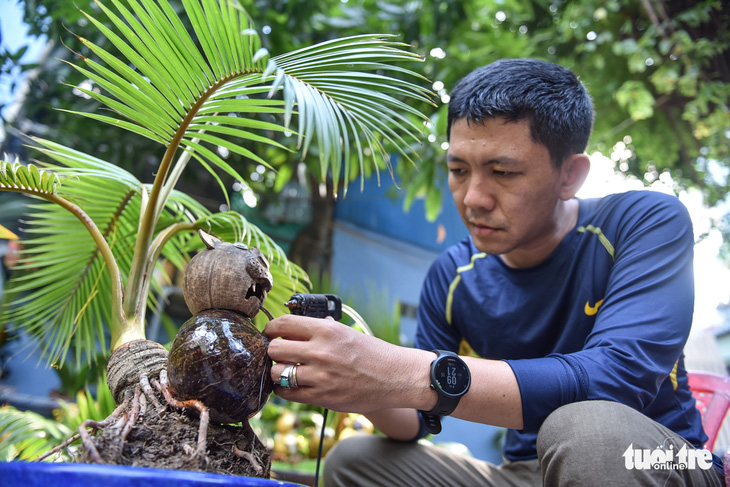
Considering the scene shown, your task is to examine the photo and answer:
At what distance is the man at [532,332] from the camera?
937mm

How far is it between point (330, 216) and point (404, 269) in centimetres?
109

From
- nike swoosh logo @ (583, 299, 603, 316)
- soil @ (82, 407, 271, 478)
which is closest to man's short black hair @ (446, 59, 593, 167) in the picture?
nike swoosh logo @ (583, 299, 603, 316)

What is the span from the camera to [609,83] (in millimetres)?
4148

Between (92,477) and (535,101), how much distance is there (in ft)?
4.13

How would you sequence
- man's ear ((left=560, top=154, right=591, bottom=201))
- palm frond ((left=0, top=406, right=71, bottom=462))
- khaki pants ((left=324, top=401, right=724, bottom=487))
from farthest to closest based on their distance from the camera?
palm frond ((left=0, top=406, right=71, bottom=462)) < man's ear ((left=560, top=154, right=591, bottom=201)) < khaki pants ((left=324, top=401, right=724, bottom=487))

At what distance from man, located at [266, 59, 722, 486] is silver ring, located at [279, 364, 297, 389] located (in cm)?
1

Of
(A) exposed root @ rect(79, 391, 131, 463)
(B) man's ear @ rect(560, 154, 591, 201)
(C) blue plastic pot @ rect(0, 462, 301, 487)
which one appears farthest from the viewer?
(B) man's ear @ rect(560, 154, 591, 201)

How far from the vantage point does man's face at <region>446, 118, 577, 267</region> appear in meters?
1.36

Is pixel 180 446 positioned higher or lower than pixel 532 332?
lower

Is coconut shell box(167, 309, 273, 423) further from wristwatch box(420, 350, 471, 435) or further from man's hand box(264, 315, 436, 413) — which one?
wristwatch box(420, 350, 471, 435)

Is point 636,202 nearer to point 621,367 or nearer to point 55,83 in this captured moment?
point 621,367

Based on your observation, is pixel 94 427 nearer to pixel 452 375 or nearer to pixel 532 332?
pixel 452 375

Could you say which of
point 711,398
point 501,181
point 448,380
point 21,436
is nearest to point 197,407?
point 448,380

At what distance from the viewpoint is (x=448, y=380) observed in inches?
38.7
